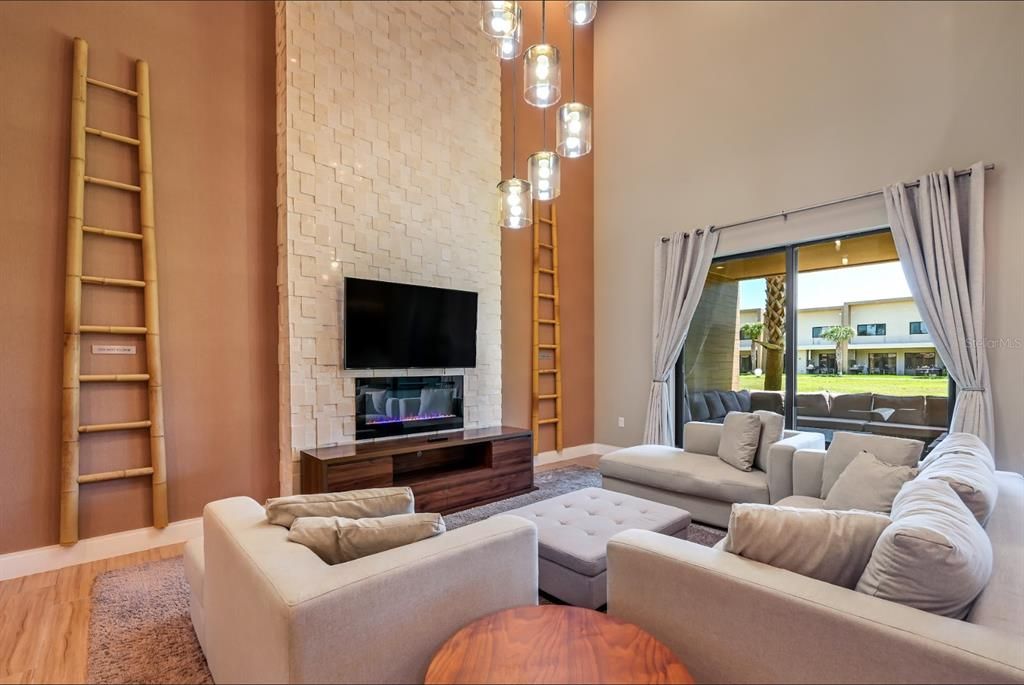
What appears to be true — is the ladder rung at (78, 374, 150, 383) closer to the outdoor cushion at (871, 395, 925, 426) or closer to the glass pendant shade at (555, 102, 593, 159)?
the glass pendant shade at (555, 102, 593, 159)

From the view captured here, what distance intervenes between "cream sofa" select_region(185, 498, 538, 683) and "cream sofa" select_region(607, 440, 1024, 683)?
0.39 meters

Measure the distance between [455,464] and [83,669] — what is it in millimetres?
2577

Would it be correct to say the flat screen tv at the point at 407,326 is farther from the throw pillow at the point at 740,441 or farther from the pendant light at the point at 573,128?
the throw pillow at the point at 740,441

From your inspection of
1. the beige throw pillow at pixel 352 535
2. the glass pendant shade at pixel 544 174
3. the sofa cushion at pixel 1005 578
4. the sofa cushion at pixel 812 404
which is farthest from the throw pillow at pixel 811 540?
the sofa cushion at pixel 812 404

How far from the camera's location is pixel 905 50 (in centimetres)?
364

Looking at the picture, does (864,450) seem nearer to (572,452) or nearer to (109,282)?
(572,452)

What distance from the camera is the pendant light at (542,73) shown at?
7.53 ft

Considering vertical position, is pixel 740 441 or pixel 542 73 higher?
pixel 542 73

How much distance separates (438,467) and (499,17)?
3.21 metres

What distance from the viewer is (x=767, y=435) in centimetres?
336

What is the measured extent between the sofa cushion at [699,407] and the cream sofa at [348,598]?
3.98m

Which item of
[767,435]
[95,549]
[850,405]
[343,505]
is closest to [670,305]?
[850,405]

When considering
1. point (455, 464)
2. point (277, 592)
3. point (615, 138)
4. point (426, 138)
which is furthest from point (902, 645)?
point (615, 138)

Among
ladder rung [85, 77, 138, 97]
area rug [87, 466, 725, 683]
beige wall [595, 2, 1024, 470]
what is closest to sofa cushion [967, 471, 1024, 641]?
area rug [87, 466, 725, 683]
